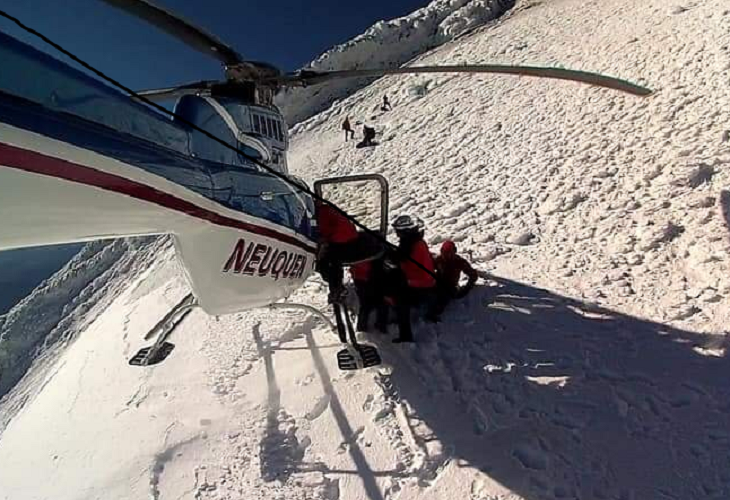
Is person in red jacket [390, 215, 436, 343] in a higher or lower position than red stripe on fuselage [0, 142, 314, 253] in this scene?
lower

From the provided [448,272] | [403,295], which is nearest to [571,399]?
[403,295]

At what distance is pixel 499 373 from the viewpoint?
178 inches

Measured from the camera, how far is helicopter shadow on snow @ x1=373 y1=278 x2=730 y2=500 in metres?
3.43

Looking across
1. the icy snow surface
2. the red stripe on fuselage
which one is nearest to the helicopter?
the red stripe on fuselage

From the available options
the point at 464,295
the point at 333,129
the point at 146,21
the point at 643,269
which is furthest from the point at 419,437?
the point at 333,129

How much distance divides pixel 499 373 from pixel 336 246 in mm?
1702

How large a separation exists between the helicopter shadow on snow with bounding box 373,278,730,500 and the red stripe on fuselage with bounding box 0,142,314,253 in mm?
2258

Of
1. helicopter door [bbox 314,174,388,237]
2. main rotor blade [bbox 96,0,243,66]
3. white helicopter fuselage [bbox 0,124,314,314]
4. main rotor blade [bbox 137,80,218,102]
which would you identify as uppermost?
main rotor blade [bbox 96,0,243,66]

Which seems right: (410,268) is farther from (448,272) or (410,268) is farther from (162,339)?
(162,339)

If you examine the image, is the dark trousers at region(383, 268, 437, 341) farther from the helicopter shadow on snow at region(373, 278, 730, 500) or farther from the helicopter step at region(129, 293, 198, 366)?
the helicopter step at region(129, 293, 198, 366)

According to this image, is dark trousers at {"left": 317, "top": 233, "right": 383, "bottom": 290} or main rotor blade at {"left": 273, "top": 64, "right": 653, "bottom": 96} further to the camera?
dark trousers at {"left": 317, "top": 233, "right": 383, "bottom": 290}

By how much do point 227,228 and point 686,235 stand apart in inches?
183

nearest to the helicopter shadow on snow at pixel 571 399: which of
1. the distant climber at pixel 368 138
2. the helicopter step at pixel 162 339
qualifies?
the helicopter step at pixel 162 339

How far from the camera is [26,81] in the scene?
2.03 meters
